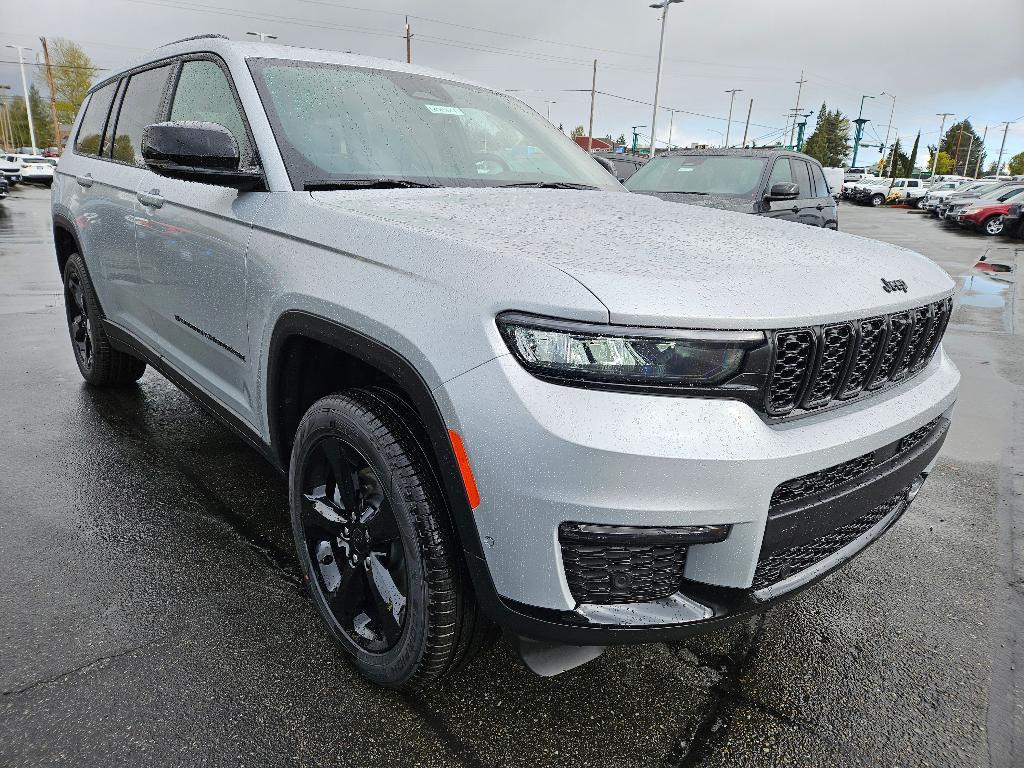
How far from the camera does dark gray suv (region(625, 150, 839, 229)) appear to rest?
852cm

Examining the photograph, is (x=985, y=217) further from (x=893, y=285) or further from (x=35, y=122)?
(x=35, y=122)

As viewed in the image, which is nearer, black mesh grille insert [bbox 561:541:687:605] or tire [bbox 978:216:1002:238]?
black mesh grille insert [bbox 561:541:687:605]

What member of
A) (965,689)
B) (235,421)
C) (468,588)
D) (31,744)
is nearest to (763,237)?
(468,588)

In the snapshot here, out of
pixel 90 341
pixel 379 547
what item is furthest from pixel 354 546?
pixel 90 341

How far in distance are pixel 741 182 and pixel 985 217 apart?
17.2m

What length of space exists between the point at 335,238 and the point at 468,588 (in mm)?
1021

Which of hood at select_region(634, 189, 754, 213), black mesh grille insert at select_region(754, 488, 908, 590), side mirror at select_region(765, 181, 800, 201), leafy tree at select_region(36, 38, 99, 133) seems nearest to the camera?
black mesh grille insert at select_region(754, 488, 908, 590)

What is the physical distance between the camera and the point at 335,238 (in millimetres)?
1969

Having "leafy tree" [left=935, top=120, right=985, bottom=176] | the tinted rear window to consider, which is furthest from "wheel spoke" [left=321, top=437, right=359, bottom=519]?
"leafy tree" [left=935, top=120, right=985, bottom=176]

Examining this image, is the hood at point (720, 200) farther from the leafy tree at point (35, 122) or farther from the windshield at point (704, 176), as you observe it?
the leafy tree at point (35, 122)

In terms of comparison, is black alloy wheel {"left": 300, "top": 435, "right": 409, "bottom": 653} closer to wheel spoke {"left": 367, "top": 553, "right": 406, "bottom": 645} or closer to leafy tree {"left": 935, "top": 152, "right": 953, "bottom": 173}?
wheel spoke {"left": 367, "top": 553, "right": 406, "bottom": 645}

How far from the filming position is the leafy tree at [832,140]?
310 ft

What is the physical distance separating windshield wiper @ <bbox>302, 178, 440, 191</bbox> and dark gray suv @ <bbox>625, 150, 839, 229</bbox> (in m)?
6.52

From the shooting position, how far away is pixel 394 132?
2.61 m
